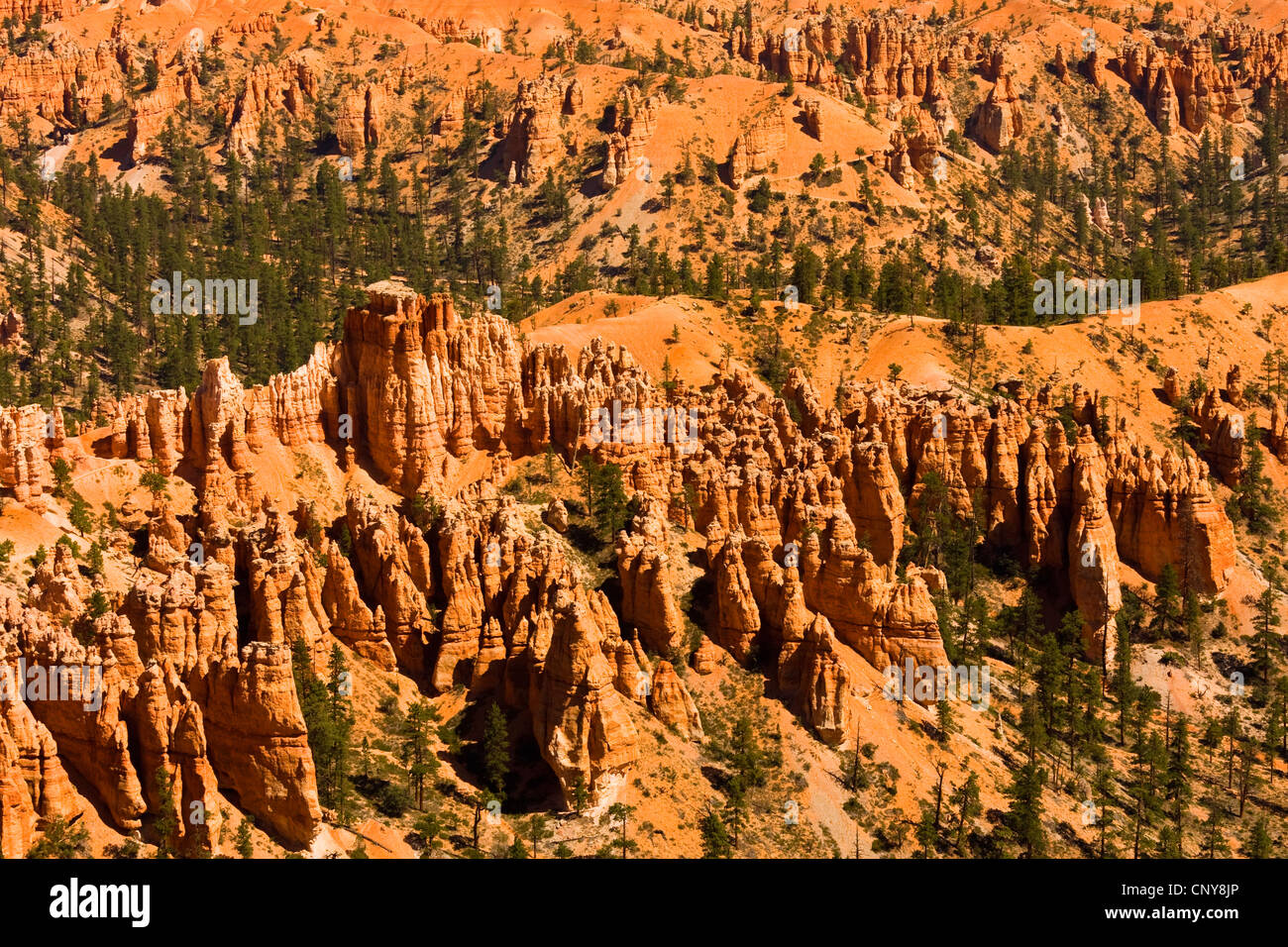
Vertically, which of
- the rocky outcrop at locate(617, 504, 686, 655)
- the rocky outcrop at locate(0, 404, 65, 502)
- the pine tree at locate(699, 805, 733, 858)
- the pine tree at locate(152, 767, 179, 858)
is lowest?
the pine tree at locate(699, 805, 733, 858)

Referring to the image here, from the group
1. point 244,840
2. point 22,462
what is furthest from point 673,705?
point 22,462

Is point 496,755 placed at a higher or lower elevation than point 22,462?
lower

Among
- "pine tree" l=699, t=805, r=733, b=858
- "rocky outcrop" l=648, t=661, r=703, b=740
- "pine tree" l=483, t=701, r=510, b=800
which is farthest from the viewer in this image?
"rocky outcrop" l=648, t=661, r=703, b=740

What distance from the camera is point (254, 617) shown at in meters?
87.8

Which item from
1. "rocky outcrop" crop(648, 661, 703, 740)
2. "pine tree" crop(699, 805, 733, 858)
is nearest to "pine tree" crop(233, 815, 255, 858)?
"pine tree" crop(699, 805, 733, 858)

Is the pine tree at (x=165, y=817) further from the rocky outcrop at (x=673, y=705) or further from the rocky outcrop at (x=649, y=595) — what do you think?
the rocky outcrop at (x=649, y=595)

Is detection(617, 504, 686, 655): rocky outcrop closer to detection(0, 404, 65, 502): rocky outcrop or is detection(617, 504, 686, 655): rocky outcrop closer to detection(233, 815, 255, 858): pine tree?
detection(233, 815, 255, 858): pine tree

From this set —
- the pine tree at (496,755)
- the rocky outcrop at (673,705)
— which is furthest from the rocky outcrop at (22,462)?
the rocky outcrop at (673,705)

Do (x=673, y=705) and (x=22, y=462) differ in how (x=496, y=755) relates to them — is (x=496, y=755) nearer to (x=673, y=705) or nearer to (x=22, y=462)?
(x=673, y=705)

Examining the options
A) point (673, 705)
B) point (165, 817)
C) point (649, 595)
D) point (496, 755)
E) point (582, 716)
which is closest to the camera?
point (165, 817)

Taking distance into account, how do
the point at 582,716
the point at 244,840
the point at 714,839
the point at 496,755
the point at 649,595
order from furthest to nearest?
the point at 649,595 < the point at 496,755 < the point at 582,716 < the point at 714,839 < the point at 244,840
